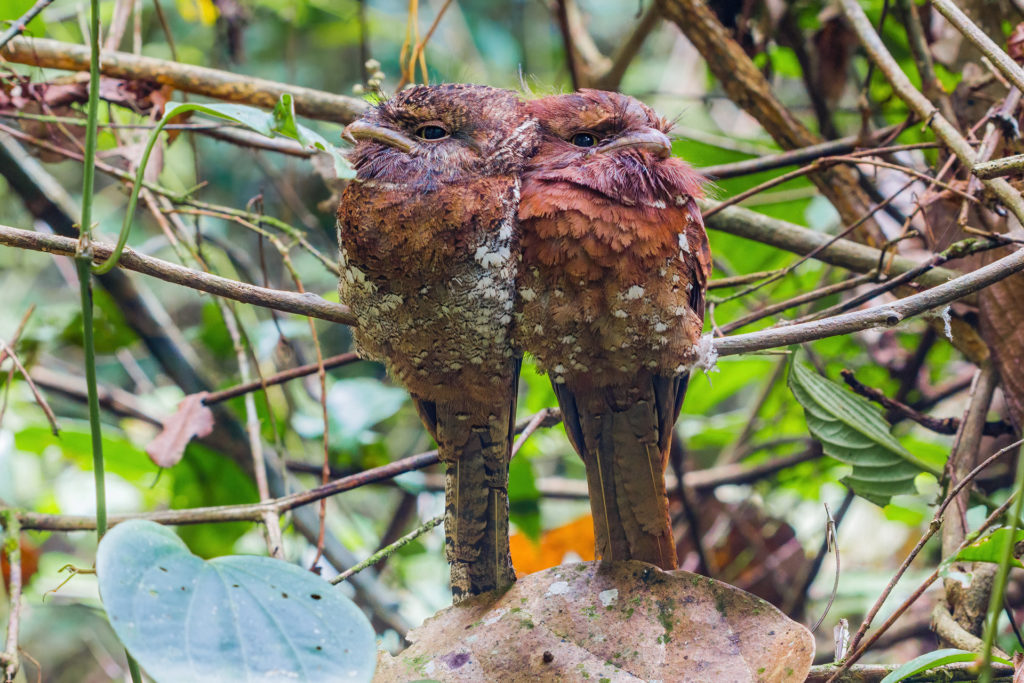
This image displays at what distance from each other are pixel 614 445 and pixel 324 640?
30.0 inches

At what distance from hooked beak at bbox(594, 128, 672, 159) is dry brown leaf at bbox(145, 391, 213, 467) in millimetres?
1084

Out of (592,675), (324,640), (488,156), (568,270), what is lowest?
(592,675)

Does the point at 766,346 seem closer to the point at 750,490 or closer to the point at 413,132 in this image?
the point at 413,132

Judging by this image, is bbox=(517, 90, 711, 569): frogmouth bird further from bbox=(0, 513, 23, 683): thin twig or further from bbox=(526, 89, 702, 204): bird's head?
bbox=(0, 513, 23, 683): thin twig

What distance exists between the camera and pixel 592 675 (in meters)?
1.28

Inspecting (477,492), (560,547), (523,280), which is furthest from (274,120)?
(560,547)

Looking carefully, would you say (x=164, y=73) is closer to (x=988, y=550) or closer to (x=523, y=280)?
(x=523, y=280)

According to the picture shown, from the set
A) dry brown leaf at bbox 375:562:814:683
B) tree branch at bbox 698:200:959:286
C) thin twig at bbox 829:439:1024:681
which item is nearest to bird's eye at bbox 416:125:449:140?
tree branch at bbox 698:200:959:286

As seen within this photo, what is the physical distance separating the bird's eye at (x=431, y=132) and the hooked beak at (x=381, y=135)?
0.09ft

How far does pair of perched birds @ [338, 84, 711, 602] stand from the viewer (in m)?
1.38

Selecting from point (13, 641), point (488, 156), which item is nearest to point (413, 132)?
point (488, 156)

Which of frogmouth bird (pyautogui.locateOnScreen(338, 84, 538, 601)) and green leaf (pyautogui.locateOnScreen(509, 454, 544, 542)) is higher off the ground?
frogmouth bird (pyautogui.locateOnScreen(338, 84, 538, 601))

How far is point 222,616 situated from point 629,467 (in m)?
0.83

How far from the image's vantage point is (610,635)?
134 centimetres
